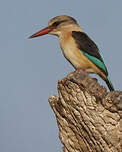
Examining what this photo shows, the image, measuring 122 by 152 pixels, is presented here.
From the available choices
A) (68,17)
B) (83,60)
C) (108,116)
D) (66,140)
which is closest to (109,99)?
(108,116)

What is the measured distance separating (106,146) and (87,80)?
1.07m

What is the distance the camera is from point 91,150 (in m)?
5.79

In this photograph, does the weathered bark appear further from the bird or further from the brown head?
the brown head

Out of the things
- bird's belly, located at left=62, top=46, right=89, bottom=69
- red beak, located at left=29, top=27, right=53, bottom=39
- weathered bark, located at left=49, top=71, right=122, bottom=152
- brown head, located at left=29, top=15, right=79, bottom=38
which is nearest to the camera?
weathered bark, located at left=49, top=71, right=122, bottom=152

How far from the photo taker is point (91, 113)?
5.53 m

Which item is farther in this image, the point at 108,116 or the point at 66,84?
the point at 66,84

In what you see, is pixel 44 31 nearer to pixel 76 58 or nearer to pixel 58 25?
pixel 58 25

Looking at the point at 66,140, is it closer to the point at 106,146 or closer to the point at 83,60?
the point at 106,146

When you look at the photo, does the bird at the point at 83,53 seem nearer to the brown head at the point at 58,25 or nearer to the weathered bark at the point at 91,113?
the brown head at the point at 58,25

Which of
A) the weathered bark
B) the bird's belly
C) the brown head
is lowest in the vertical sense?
the weathered bark

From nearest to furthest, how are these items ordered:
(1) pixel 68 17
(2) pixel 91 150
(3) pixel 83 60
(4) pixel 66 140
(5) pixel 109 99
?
1. (5) pixel 109 99
2. (2) pixel 91 150
3. (4) pixel 66 140
4. (3) pixel 83 60
5. (1) pixel 68 17

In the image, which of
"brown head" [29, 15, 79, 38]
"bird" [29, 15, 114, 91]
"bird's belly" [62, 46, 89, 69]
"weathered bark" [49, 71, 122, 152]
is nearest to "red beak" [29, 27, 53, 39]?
"brown head" [29, 15, 79, 38]

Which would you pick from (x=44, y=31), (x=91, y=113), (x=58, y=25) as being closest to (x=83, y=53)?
(x=58, y=25)

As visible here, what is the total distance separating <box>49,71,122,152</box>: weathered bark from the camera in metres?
5.46
